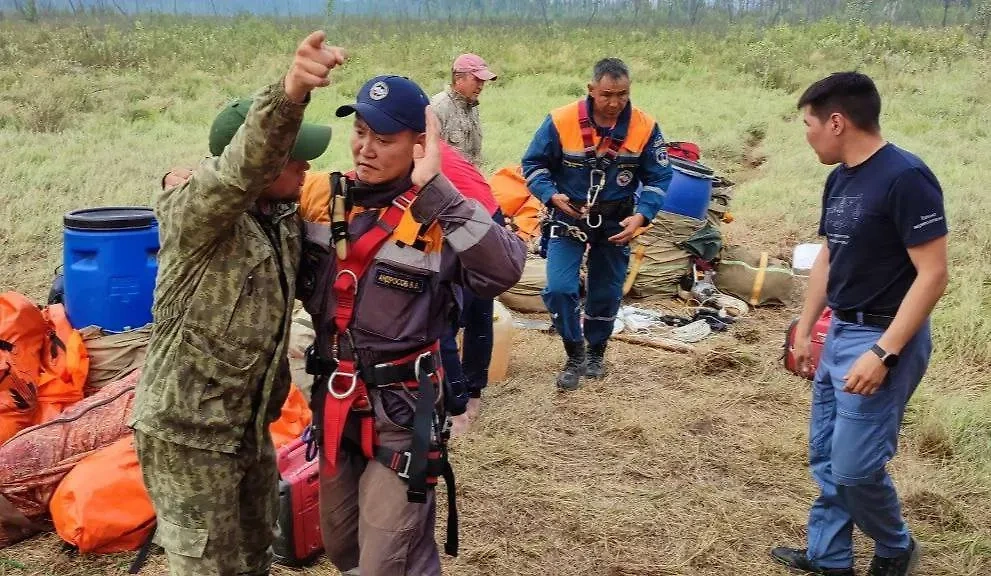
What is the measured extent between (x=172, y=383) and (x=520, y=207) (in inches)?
244

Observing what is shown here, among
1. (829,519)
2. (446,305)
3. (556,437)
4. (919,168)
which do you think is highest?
(919,168)

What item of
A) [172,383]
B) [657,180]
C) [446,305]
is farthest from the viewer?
[657,180]

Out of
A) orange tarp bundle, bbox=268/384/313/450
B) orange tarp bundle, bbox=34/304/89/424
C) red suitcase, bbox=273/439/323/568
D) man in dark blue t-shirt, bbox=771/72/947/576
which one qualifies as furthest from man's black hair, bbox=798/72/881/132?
orange tarp bundle, bbox=34/304/89/424

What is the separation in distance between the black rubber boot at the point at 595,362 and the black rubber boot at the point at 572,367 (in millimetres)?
72

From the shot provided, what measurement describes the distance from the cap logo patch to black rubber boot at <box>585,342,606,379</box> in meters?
3.67

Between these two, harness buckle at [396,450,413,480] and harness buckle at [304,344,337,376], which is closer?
harness buckle at [396,450,413,480]

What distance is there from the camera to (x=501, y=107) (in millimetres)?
17406

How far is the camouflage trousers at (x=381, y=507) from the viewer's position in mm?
2346

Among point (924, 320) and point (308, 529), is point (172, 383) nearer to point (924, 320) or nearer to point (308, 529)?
point (308, 529)

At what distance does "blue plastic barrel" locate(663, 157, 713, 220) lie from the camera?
745 centimetres

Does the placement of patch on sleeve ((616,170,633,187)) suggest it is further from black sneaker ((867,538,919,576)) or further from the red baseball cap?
black sneaker ((867,538,919,576))

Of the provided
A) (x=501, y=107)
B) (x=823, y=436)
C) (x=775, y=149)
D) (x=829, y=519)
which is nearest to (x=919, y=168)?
(x=823, y=436)

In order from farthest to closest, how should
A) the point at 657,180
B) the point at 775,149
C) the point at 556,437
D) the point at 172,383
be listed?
the point at 775,149 < the point at 657,180 < the point at 556,437 < the point at 172,383

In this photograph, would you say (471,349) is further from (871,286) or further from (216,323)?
(216,323)
